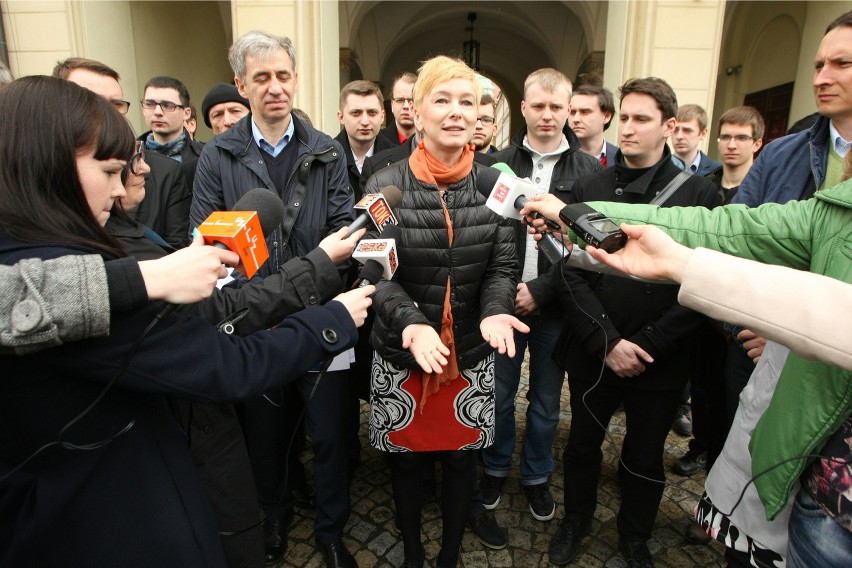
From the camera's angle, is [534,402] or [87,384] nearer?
[87,384]

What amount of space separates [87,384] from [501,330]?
1275mm

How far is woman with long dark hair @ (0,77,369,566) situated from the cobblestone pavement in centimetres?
155

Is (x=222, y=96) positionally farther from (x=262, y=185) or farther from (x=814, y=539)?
(x=814, y=539)

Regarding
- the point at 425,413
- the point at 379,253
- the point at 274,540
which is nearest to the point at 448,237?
the point at 379,253

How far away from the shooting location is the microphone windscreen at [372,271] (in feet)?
5.25

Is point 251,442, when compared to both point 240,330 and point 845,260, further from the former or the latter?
point 845,260

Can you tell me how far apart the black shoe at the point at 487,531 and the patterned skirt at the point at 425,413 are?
664 mm

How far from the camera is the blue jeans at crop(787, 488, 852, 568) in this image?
1.20 meters

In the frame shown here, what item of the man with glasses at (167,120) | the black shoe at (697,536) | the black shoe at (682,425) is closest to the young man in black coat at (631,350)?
the black shoe at (697,536)

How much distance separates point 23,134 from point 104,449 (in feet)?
2.28

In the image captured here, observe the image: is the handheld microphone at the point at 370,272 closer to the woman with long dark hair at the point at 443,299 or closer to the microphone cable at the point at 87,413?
the woman with long dark hair at the point at 443,299

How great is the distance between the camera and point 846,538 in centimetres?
120

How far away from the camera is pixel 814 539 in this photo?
1256 mm

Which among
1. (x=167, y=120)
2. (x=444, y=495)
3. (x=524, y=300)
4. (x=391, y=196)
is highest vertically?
(x=167, y=120)
